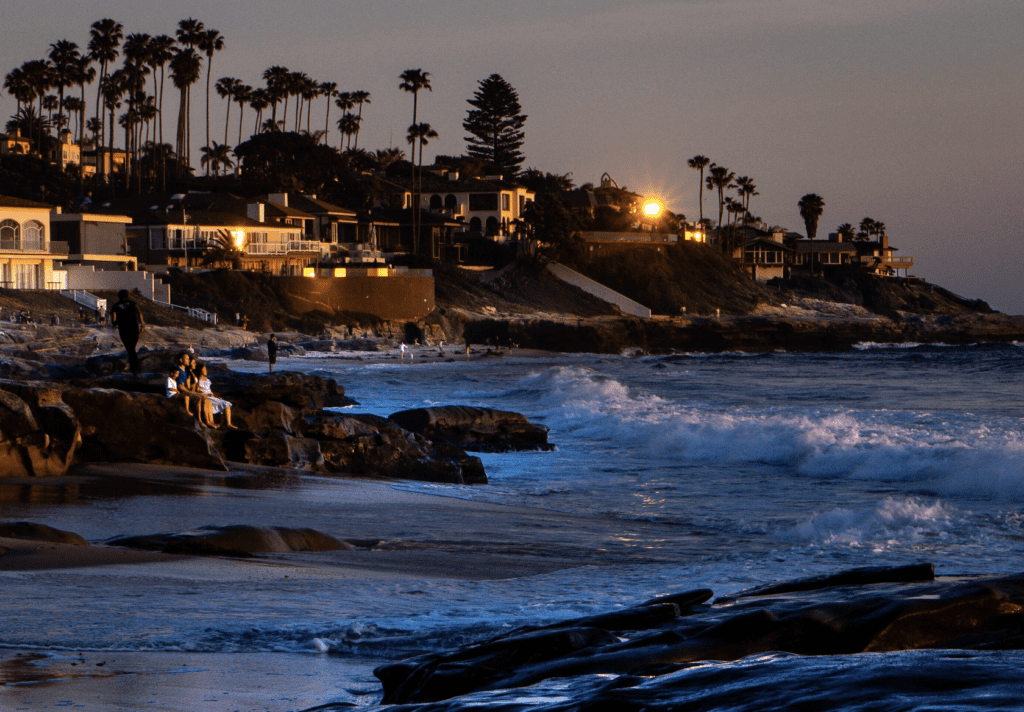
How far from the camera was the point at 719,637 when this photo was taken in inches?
229

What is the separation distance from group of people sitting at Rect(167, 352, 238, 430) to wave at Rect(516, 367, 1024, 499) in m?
8.20

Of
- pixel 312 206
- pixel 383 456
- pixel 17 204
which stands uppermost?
pixel 312 206

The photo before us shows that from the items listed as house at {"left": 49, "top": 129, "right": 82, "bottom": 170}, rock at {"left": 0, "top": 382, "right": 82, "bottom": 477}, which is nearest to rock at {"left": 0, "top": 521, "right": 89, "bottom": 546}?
rock at {"left": 0, "top": 382, "right": 82, "bottom": 477}

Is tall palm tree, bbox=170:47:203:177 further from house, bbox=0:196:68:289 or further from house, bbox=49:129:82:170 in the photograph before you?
house, bbox=0:196:68:289

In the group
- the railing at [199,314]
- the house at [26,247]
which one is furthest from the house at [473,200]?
the house at [26,247]

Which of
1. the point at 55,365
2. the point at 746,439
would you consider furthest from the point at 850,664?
the point at 55,365

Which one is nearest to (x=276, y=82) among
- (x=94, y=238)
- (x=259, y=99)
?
(x=259, y=99)

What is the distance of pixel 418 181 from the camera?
111562 mm

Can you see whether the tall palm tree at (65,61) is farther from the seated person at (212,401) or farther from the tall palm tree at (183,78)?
the seated person at (212,401)

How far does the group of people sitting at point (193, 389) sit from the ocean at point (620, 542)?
8.14ft

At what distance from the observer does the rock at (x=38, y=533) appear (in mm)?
9212

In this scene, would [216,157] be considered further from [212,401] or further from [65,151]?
[212,401]

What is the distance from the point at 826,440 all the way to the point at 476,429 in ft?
22.0

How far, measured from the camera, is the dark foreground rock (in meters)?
5.36
